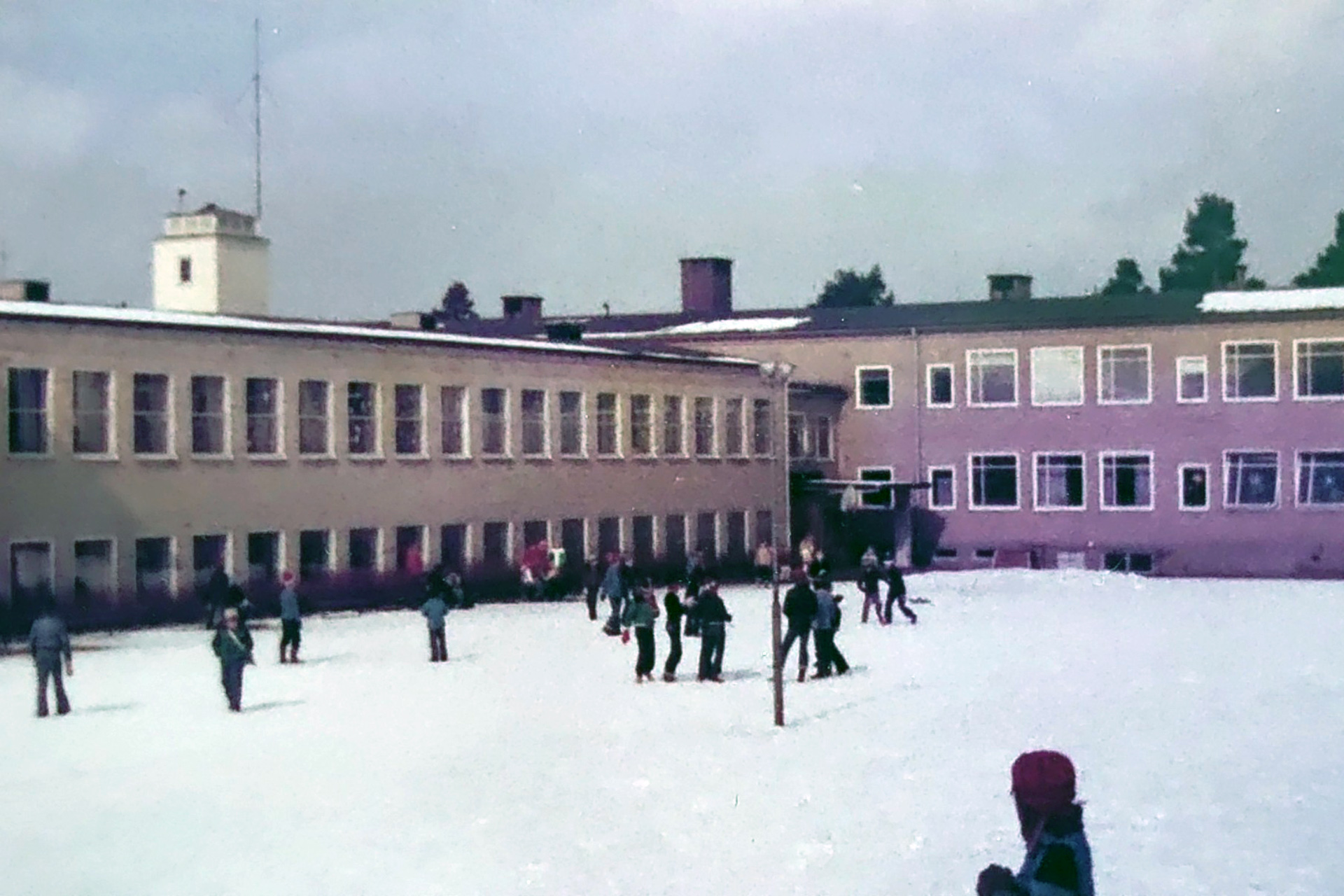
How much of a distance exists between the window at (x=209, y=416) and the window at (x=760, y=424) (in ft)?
83.2

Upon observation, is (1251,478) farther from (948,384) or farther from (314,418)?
(314,418)

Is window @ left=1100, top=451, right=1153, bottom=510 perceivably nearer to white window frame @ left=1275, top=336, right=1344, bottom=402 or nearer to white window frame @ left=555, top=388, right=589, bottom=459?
white window frame @ left=1275, top=336, right=1344, bottom=402

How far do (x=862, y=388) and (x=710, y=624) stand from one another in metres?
44.1

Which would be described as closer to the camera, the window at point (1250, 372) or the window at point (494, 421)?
the window at point (494, 421)

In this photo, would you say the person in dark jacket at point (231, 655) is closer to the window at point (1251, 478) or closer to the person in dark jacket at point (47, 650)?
the person in dark jacket at point (47, 650)

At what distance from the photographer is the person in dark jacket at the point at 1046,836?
25.4 ft

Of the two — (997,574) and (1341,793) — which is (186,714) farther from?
(997,574)

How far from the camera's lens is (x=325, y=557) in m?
50.2

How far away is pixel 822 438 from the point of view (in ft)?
240

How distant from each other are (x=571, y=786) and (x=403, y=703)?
8200mm

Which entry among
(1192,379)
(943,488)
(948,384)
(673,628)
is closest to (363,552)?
(673,628)

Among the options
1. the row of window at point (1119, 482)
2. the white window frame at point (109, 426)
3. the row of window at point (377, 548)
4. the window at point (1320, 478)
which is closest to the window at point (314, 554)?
the row of window at point (377, 548)

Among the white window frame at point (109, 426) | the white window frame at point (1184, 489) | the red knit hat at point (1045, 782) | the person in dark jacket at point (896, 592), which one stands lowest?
the person in dark jacket at point (896, 592)

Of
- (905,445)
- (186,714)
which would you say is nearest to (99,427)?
(186,714)
